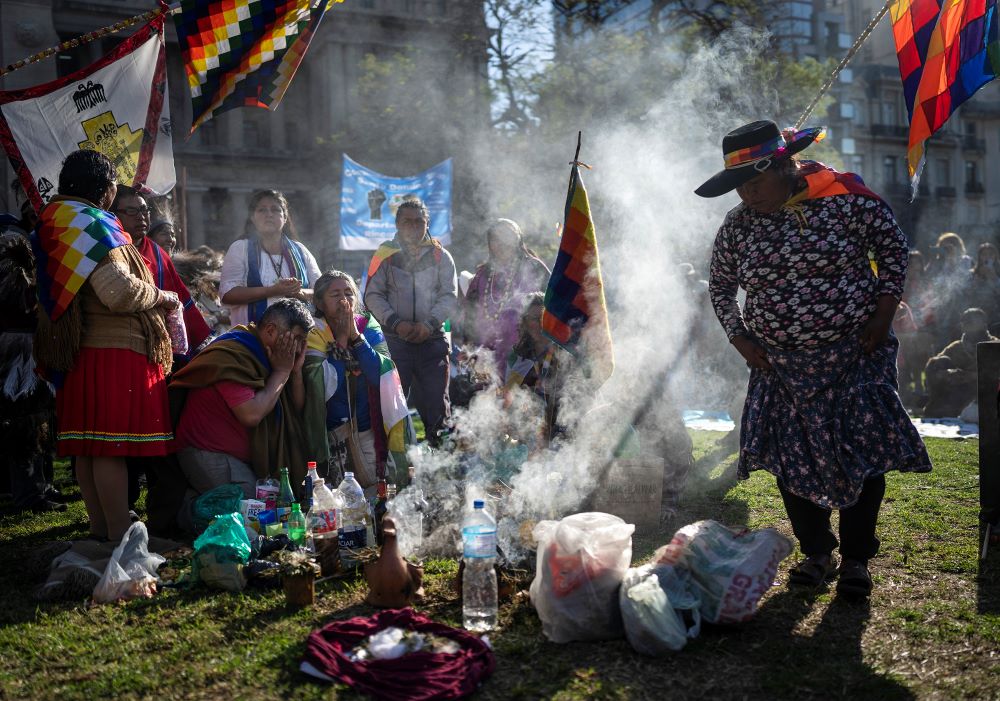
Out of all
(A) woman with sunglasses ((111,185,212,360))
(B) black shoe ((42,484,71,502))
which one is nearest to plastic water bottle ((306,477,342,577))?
(A) woman with sunglasses ((111,185,212,360))

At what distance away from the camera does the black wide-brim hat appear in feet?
11.7

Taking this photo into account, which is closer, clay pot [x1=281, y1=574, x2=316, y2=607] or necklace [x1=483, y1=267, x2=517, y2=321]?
clay pot [x1=281, y1=574, x2=316, y2=607]

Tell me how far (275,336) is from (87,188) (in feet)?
3.85

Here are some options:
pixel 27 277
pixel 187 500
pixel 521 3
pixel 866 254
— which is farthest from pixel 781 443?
pixel 521 3

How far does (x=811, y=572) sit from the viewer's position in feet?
12.3

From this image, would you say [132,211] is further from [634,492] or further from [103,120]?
[634,492]


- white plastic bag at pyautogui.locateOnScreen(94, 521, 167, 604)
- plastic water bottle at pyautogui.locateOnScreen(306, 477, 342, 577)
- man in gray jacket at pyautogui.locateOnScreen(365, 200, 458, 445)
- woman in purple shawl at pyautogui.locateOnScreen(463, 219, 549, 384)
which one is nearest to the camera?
white plastic bag at pyautogui.locateOnScreen(94, 521, 167, 604)

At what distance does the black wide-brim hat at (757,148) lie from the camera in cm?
356

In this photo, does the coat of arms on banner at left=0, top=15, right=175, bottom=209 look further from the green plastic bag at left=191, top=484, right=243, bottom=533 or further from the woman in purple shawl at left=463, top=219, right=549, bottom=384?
the woman in purple shawl at left=463, top=219, right=549, bottom=384

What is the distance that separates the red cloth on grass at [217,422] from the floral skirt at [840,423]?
9.05 ft

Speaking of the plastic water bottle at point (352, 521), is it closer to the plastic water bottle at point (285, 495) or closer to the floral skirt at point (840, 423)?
the plastic water bottle at point (285, 495)

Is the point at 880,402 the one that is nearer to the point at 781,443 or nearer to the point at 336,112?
the point at 781,443

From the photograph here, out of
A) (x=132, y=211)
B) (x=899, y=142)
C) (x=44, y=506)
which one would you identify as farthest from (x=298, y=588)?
(x=899, y=142)

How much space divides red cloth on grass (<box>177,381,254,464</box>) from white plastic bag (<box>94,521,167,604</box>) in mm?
852
